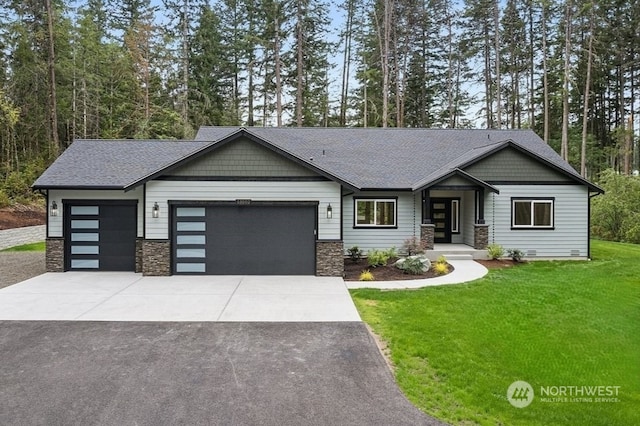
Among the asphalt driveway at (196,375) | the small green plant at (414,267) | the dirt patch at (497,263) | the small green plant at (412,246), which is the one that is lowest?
the asphalt driveway at (196,375)

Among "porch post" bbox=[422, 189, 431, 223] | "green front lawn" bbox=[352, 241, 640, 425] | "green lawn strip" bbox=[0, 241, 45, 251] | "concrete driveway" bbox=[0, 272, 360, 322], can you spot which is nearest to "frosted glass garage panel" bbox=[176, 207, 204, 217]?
"concrete driveway" bbox=[0, 272, 360, 322]

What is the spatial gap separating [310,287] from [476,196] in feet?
24.5

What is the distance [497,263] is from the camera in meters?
12.4

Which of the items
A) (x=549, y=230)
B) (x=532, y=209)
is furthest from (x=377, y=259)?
(x=549, y=230)

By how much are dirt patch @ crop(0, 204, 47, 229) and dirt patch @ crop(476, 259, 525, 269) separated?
19198 millimetres

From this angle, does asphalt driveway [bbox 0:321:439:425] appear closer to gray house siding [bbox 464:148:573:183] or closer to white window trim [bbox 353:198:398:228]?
white window trim [bbox 353:198:398:228]

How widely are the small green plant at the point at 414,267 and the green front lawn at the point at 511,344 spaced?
1.56 metres

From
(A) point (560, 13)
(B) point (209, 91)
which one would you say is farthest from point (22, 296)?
(A) point (560, 13)

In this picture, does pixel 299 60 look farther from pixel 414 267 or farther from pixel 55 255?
pixel 55 255

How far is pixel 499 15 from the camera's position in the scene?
2636 cm

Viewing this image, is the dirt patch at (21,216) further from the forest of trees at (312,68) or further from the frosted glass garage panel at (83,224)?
the frosted glass garage panel at (83,224)

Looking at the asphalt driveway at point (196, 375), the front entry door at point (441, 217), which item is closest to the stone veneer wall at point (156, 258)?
the asphalt driveway at point (196, 375)

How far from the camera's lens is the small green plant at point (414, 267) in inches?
420

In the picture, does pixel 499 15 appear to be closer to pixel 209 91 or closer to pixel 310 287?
pixel 209 91
